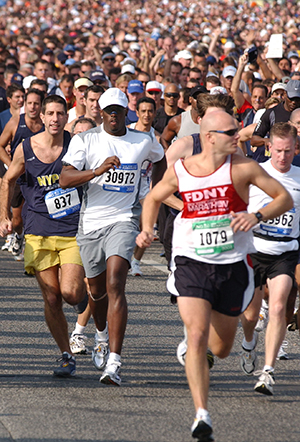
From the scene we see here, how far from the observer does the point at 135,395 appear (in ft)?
19.0

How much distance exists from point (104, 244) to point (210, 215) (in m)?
1.49

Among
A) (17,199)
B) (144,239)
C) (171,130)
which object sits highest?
(144,239)

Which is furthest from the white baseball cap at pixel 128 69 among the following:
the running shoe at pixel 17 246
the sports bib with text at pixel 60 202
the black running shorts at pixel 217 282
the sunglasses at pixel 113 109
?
the black running shorts at pixel 217 282

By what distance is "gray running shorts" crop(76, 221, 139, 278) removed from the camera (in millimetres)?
6172

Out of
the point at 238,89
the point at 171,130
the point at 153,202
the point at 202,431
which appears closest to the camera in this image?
the point at 202,431

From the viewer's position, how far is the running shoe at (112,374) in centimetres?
580

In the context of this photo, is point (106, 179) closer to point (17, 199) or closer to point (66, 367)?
point (66, 367)

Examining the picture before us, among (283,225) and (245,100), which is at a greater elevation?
Answer: (283,225)

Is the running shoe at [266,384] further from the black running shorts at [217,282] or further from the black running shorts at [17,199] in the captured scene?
the black running shorts at [17,199]

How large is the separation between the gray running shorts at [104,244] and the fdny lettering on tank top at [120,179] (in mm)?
267

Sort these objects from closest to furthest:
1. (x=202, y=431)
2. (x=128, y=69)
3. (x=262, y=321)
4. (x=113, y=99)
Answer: (x=202, y=431) < (x=113, y=99) < (x=262, y=321) < (x=128, y=69)

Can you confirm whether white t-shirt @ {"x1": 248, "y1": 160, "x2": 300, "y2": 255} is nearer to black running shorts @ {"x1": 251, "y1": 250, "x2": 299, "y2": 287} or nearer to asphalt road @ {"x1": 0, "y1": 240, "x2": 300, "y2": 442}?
black running shorts @ {"x1": 251, "y1": 250, "x2": 299, "y2": 287}

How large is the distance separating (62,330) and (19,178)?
4.72 feet

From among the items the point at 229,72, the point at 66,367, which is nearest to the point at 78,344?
the point at 66,367
